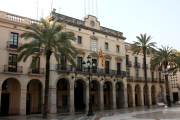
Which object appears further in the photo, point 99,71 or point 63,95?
point 99,71

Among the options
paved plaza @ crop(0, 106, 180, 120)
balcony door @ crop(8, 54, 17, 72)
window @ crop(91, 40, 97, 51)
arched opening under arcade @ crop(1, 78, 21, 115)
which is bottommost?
paved plaza @ crop(0, 106, 180, 120)

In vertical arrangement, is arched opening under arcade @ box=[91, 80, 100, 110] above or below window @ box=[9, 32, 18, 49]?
below

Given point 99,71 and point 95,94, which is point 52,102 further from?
point 95,94

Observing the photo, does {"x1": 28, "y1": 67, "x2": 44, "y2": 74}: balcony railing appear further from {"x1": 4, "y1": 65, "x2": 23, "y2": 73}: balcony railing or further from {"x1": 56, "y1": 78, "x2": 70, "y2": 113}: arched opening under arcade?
{"x1": 56, "y1": 78, "x2": 70, "y2": 113}: arched opening under arcade

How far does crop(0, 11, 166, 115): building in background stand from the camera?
87.6 feet

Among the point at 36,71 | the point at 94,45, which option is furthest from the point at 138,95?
the point at 36,71

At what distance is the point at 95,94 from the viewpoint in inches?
1490

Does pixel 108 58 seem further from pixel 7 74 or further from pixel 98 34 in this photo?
pixel 7 74

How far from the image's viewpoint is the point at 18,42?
90.0 feet

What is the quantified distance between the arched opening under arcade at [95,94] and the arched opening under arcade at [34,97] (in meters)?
9.89

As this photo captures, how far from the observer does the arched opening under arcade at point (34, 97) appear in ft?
99.1

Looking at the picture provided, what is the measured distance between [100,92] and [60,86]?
700 centimetres

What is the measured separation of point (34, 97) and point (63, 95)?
4797 millimetres

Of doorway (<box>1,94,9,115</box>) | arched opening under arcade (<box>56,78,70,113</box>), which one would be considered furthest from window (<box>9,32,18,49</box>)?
arched opening under arcade (<box>56,78,70,113</box>)
